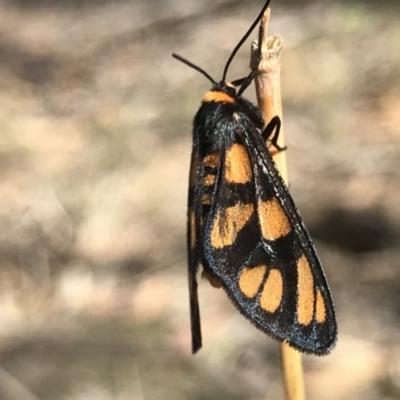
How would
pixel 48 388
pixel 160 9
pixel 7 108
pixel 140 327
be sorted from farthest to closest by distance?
1. pixel 160 9
2. pixel 7 108
3. pixel 140 327
4. pixel 48 388

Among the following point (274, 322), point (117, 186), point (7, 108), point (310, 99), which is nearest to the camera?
point (274, 322)

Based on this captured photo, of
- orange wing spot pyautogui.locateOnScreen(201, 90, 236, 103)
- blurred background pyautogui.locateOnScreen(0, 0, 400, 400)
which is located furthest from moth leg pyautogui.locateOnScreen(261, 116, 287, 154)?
blurred background pyautogui.locateOnScreen(0, 0, 400, 400)

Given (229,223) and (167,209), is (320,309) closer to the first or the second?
(229,223)

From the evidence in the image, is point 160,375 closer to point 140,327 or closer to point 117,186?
point 140,327

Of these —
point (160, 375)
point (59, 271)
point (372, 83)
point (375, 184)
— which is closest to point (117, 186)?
point (59, 271)

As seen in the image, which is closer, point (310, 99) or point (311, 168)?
point (311, 168)

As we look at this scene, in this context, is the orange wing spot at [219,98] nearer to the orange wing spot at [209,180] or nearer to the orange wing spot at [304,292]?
the orange wing spot at [209,180]
